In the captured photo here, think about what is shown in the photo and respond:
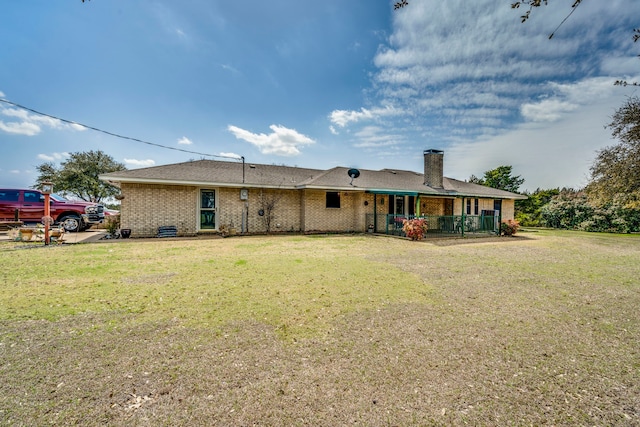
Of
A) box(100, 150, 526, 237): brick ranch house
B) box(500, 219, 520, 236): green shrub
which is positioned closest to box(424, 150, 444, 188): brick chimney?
box(100, 150, 526, 237): brick ranch house

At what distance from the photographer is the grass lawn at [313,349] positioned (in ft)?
6.41

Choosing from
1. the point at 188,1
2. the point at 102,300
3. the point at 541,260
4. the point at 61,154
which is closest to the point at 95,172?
the point at 61,154

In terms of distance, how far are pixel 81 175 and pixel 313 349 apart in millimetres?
38269

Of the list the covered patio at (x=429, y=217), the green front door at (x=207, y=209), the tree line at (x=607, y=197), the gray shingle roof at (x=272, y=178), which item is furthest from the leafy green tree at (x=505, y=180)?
the green front door at (x=207, y=209)

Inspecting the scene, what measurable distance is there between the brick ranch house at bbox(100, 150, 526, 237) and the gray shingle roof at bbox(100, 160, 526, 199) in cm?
4

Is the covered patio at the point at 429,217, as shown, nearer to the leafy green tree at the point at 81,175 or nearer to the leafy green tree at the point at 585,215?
the leafy green tree at the point at 585,215

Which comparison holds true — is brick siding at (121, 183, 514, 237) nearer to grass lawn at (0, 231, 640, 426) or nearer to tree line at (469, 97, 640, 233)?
grass lawn at (0, 231, 640, 426)

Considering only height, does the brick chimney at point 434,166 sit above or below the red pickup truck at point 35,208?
above

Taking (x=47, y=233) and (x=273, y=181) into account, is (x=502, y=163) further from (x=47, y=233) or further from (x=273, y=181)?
(x=47, y=233)

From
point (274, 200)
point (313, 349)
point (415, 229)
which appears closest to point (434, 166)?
point (415, 229)

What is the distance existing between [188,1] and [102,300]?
7.57 metres

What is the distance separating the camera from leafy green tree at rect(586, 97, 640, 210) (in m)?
14.6

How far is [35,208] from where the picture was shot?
12.8m

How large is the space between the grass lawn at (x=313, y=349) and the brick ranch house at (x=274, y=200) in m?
6.95
